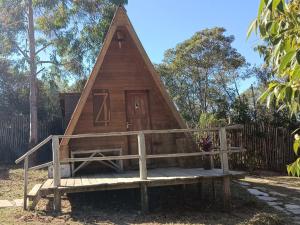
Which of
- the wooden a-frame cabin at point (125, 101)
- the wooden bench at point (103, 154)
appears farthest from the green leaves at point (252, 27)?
the wooden a-frame cabin at point (125, 101)

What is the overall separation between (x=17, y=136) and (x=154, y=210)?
14.7 meters

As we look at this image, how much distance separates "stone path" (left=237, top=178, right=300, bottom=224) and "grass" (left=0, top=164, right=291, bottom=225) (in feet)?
0.88

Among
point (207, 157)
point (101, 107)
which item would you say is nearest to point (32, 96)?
point (101, 107)

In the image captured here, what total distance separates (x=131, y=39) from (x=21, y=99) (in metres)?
18.0

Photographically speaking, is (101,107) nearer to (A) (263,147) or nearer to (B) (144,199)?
(B) (144,199)

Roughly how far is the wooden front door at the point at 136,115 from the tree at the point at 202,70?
48.9ft

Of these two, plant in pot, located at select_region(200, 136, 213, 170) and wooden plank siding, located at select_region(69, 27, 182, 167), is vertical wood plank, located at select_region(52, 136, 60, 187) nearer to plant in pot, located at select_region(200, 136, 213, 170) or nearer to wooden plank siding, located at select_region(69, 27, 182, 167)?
wooden plank siding, located at select_region(69, 27, 182, 167)

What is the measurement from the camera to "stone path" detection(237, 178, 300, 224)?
9852 millimetres

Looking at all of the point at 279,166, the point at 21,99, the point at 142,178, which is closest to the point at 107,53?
the point at 142,178

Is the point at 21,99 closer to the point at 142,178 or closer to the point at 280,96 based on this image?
the point at 142,178

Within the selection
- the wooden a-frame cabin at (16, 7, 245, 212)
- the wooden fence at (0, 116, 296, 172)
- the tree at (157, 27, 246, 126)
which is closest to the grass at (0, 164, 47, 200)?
the wooden a-frame cabin at (16, 7, 245, 212)

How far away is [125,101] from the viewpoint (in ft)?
42.3

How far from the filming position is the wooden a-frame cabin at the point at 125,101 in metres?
12.6

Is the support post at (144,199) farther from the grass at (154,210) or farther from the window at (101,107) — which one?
the window at (101,107)
